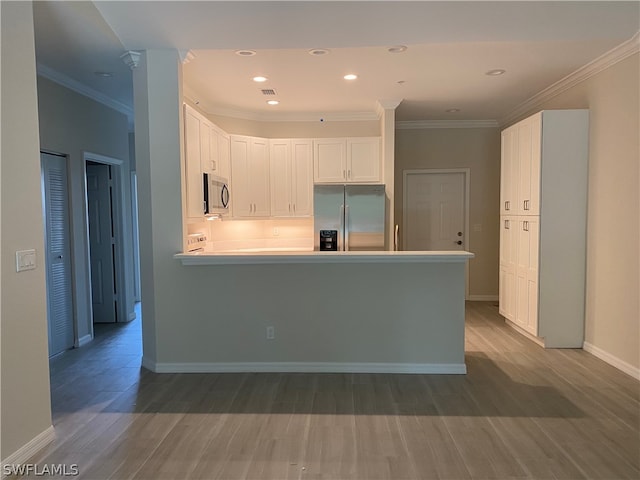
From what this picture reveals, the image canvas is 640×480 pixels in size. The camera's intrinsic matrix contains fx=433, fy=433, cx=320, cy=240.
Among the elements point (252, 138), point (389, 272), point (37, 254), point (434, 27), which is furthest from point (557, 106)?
point (37, 254)

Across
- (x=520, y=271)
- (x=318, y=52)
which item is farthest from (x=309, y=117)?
(x=520, y=271)

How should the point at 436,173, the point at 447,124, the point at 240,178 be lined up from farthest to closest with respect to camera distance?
the point at 436,173
the point at 447,124
the point at 240,178

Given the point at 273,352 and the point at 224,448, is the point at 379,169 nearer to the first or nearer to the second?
the point at 273,352

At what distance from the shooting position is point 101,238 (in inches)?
212

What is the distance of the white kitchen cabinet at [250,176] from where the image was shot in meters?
5.51

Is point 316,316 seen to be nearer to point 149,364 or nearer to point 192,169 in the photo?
point 149,364

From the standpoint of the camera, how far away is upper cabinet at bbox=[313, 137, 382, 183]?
5750mm

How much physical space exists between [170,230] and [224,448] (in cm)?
182

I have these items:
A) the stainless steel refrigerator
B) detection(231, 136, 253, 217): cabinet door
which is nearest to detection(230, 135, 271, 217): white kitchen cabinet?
detection(231, 136, 253, 217): cabinet door

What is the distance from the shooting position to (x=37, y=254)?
244 centimetres

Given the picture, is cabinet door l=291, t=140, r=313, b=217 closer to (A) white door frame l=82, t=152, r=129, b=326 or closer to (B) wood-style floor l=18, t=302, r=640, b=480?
(A) white door frame l=82, t=152, r=129, b=326

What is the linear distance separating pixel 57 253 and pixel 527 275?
15.8ft

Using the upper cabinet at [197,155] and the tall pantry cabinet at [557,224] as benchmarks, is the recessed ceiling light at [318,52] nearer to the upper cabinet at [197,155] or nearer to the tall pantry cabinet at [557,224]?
the upper cabinet at [197,155]

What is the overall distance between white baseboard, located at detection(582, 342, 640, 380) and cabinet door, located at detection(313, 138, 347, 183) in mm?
3349
